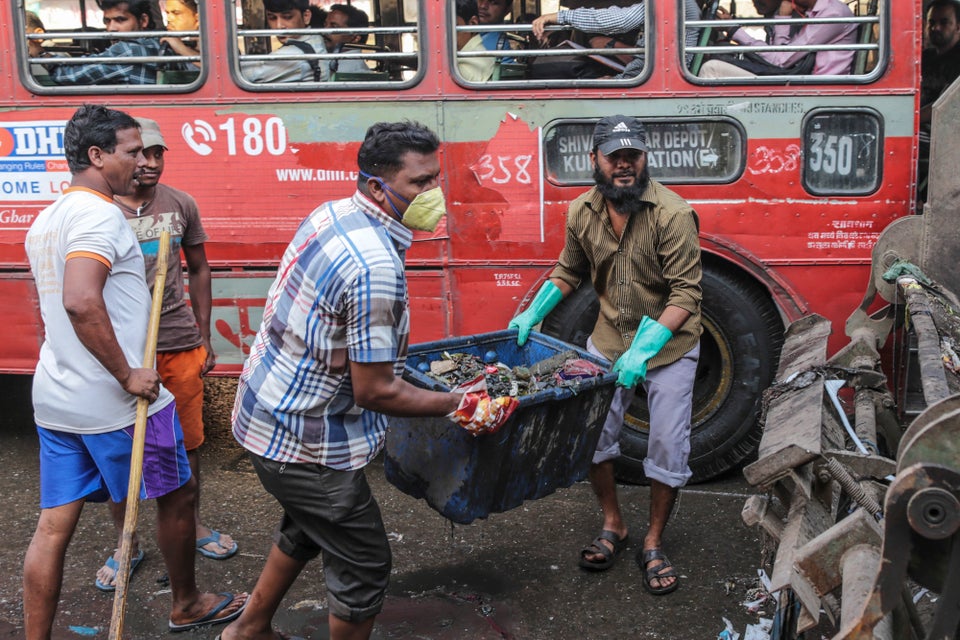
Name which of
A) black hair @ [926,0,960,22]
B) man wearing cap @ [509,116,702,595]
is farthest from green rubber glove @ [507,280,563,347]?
black hair @ [926,0,960,22]

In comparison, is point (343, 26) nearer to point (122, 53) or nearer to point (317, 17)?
point (317, 17)

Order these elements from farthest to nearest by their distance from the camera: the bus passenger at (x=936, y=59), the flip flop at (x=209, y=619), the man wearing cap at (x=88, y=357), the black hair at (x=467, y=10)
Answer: the bus passenger at (x=936, y=59) < the black hair at (x=467, y=10) < the flip flop at (x=209, y=619) < the man wearing cap at (x=88, y=357)

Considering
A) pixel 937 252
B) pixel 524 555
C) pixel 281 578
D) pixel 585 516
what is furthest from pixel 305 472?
pixel 937 252

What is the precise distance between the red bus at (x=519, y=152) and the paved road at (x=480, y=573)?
0.57 meters

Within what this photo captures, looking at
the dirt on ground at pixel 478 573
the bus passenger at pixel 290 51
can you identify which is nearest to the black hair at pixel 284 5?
the bus passenger at pixel 290 51

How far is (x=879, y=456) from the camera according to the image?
2.79 meters

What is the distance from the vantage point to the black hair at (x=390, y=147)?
278cm

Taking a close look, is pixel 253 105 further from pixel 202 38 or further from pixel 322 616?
pixel 322 616

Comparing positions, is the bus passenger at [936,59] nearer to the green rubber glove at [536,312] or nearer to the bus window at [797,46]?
the bus window at [797,46]

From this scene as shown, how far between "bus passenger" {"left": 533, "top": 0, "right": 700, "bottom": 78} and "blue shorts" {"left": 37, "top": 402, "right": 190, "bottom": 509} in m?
2.62

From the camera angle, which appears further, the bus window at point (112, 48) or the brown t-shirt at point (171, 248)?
the bus window at point (112, 48)

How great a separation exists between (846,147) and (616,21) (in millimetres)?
1246

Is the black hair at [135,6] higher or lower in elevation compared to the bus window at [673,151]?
higher

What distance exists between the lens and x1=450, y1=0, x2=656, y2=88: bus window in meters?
4.60
